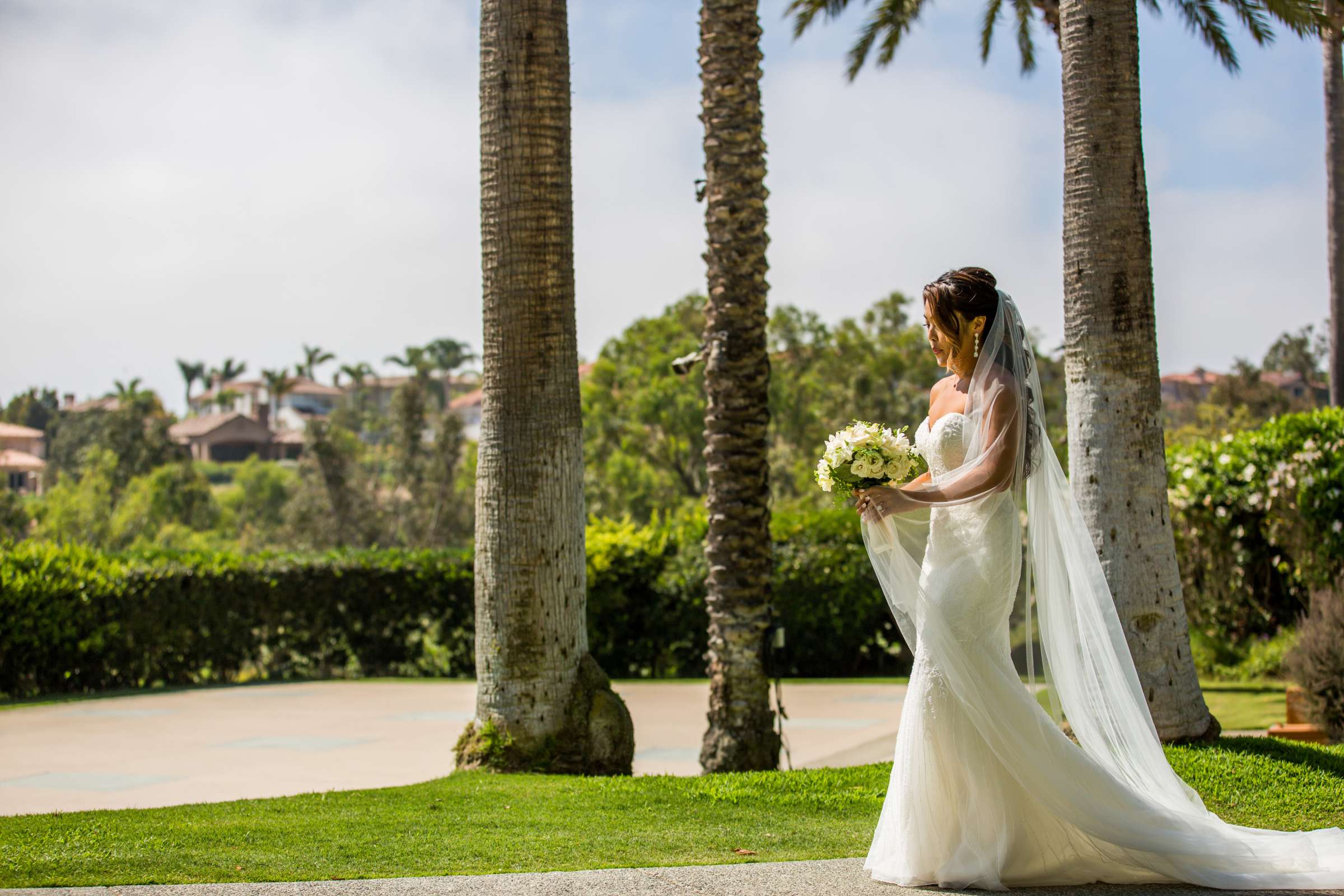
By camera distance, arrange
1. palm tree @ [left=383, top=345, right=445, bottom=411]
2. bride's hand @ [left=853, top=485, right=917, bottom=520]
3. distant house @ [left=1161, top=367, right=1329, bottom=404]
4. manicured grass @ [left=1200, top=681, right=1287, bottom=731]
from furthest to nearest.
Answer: palm tree @ [left=383, top=345, right=445, bottom=411], distant house @ [left=1161, top=367, right=1329, bottom=404], manicured grass @ [left=1200, top=681, right=1287, bottom=731], bride's hand @ [left=853, top=485, right=917, bottom=520]

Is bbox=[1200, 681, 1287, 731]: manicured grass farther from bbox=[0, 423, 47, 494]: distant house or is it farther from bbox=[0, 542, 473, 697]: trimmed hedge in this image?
bbox=[0, 423, 47, 494]: distant house

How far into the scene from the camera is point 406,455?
50906 mm

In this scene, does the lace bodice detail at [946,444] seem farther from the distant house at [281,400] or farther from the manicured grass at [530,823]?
the distant house at [281,400]

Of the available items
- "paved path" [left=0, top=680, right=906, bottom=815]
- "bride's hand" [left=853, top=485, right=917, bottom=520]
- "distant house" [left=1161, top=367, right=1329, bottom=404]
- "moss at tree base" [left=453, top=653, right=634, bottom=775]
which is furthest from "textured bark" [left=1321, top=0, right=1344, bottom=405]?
"distant house" [left=1161, top=367, right=1329, bottom=404]

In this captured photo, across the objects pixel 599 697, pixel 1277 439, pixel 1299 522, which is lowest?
pixel 599 697

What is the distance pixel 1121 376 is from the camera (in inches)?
291

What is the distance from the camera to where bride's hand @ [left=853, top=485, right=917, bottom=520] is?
505 cm

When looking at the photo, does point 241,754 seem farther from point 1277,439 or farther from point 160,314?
point 160,314

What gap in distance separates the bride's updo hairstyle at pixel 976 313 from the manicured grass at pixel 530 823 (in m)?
2.04

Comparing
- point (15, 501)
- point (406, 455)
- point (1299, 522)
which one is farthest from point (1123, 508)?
point (406, 455)

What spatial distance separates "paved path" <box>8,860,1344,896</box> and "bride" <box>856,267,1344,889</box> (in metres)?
0.11

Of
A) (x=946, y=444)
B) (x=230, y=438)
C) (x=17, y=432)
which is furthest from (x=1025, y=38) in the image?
(x=230, y=438)

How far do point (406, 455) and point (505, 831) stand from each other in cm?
4619

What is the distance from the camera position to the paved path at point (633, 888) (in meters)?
4.45
